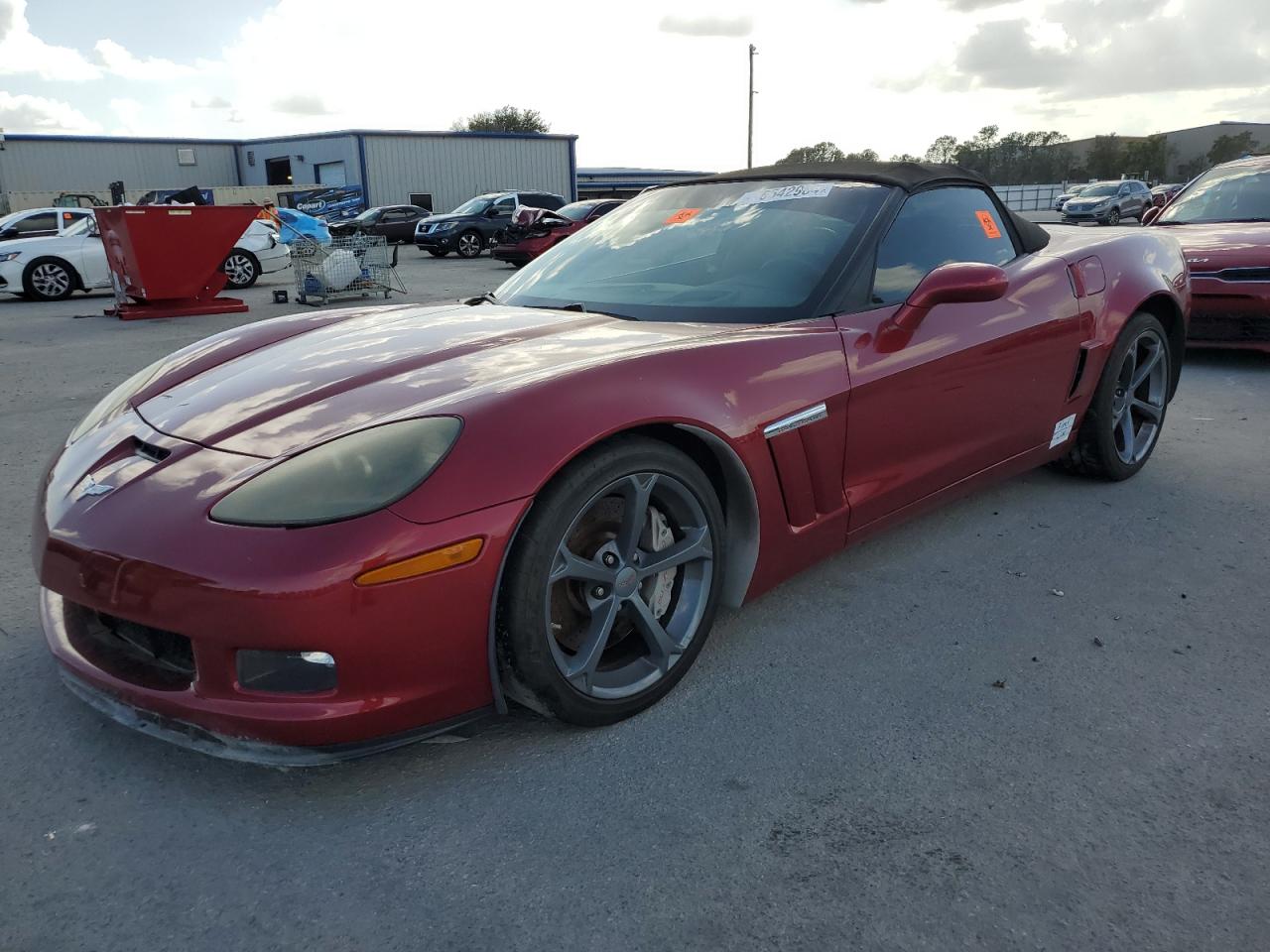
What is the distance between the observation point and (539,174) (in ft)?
140

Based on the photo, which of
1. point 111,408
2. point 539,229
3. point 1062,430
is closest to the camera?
point 111,408

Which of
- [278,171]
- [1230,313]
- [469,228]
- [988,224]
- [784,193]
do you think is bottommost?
[1230,313]

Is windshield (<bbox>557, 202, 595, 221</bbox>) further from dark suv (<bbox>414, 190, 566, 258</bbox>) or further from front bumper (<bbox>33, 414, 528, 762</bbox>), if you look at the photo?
front bumper (<bbox>33, 414, 528, 762</bbox>)

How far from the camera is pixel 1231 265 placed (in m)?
6.33

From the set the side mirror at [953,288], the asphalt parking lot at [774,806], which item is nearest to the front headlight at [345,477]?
the asphalt parking lot at [774,806]

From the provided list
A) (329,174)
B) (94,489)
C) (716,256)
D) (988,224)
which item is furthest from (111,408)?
(329,174)

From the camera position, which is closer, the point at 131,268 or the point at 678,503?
the point at 678,503

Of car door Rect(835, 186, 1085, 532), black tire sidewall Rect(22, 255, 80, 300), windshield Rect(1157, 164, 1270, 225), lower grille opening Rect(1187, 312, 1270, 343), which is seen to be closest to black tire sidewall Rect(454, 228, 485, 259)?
black tire sidewall Rect(22, 255, 80, 300)

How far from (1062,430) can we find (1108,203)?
102 feet

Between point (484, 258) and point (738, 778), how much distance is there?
20.4 m

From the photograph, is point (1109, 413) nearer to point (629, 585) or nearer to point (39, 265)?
point (629, 585)

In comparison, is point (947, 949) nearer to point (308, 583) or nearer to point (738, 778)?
point (738, 778)

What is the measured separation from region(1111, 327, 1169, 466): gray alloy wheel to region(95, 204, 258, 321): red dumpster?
9455 mm

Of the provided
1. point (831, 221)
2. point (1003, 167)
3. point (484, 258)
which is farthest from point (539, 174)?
point (1003, 167)
